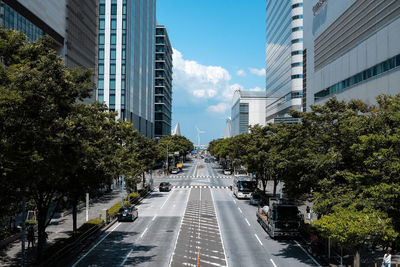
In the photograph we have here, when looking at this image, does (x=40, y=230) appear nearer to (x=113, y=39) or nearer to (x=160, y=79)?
(x=113, y=39)

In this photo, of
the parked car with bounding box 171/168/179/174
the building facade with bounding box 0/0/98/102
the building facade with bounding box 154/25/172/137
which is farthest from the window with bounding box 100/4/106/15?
the building facade with bounding box 154/25/172/137

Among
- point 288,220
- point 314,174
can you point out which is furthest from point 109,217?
point 314,174

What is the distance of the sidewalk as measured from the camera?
23.1 metres

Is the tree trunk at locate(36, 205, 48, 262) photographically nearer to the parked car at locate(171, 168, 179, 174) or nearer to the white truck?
the white truck

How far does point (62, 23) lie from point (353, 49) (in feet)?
142

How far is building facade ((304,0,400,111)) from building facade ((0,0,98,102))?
39147 mm

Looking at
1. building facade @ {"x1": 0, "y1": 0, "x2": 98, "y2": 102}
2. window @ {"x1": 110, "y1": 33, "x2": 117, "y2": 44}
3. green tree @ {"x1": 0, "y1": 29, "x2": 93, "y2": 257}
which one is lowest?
green tree @ {"x1": 0, "y1": 29, "x2": 93, "y2": 257}

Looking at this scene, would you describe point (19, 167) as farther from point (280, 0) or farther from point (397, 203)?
point (280, 0)

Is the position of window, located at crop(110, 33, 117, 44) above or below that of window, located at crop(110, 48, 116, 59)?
above

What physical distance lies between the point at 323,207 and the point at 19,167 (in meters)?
14.8

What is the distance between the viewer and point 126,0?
92.3m

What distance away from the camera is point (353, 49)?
141 ft

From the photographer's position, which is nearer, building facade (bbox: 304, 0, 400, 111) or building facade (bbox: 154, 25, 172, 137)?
building facade (bbox: 304, 0, 400, 111)

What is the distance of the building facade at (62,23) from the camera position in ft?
143
